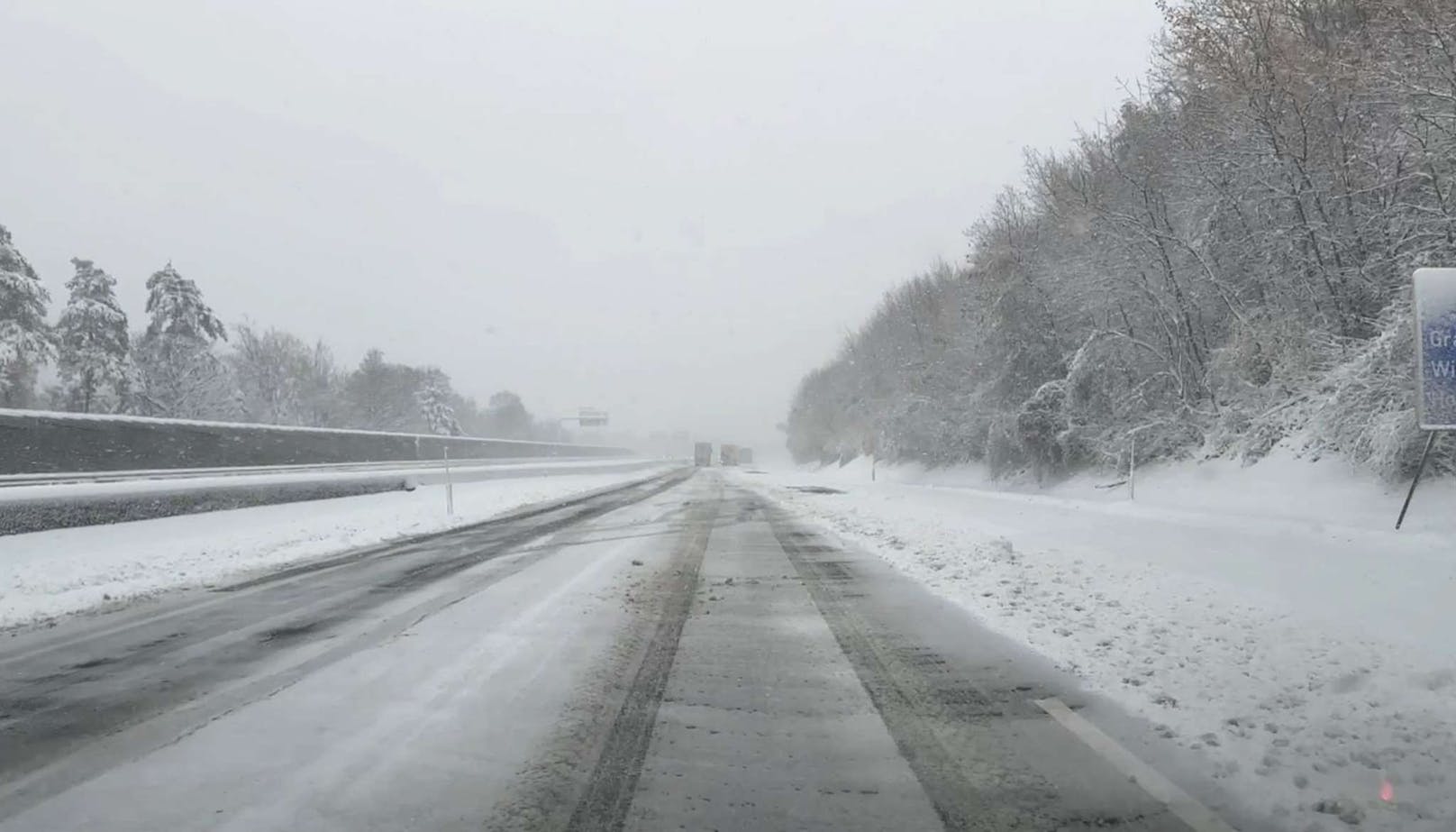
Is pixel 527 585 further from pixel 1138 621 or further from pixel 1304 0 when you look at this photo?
pixel 1304 0

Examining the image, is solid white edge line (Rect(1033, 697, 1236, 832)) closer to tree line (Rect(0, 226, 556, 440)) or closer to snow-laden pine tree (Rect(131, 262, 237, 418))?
tree line (Rect(0, 226, 556, 440))

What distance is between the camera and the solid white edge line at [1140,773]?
3.33 m

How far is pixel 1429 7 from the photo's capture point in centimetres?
1141

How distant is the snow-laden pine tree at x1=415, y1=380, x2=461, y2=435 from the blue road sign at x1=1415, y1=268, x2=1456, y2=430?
280ft

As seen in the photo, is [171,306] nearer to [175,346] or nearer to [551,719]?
[175,346]

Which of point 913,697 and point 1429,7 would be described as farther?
point 1429,7

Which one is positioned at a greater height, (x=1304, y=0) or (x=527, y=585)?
(x=1304, y=0)

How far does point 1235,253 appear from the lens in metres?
19.7

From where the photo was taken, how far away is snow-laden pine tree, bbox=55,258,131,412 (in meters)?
42.9

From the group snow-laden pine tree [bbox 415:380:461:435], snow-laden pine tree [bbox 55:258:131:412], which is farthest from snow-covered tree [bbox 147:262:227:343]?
snow-laden pine tree [bbox 415:380:461:435]

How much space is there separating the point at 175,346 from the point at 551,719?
187 ft

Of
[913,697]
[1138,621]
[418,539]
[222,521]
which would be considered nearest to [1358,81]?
[1138,621]

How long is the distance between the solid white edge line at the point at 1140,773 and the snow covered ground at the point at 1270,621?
245mm

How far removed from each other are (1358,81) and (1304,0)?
5.03 metres
